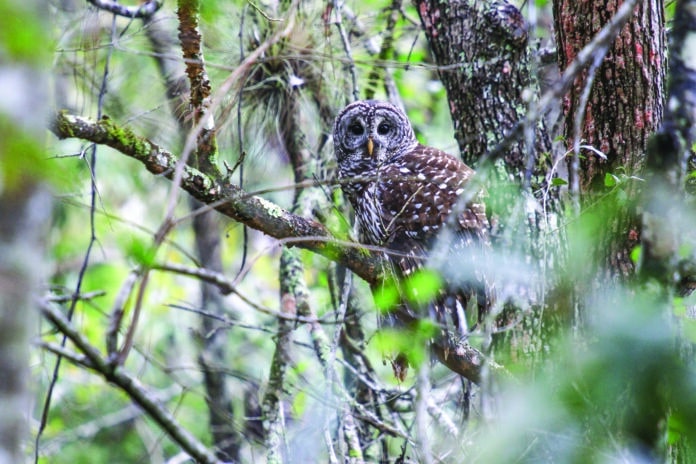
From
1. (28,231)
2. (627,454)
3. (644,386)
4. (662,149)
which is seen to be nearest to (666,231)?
(662,149)

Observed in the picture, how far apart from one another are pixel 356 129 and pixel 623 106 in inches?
78.5

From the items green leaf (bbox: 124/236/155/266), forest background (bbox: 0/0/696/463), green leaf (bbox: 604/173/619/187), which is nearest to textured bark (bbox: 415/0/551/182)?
forest background (bbox: 0/0/696/463)

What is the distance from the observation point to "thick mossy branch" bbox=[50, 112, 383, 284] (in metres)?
2.64

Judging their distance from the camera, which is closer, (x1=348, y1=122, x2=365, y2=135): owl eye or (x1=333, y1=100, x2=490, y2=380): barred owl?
(x1=333, y1=100, x2=490, y2=380): barred owl

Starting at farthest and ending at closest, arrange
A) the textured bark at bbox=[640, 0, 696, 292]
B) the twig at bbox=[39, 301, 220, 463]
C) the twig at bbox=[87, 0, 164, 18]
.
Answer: the twig at bbox=[87, 0, 164, 18], the textured bark at bbox=[640, 0, 696, 292], the twig at bbox=[39, 301, 220, 463]

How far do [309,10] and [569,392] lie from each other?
357cm

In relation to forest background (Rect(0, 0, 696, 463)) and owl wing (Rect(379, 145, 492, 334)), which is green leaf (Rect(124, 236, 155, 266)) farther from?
owl wing (Rect(379, 145, 492, 334))

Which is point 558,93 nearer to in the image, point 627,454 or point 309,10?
point 627,454

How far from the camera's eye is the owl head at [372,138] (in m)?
5.01

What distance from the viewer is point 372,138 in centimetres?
505

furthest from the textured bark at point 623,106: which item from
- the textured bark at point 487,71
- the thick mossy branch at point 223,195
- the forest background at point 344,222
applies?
the thick mossy branch at point 223,195

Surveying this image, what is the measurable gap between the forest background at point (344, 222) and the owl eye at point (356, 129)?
23 cm

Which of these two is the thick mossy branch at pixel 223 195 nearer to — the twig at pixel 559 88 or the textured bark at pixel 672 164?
the twig at pixel 559 88

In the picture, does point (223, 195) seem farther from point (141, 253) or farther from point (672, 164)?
point (672, 164)
